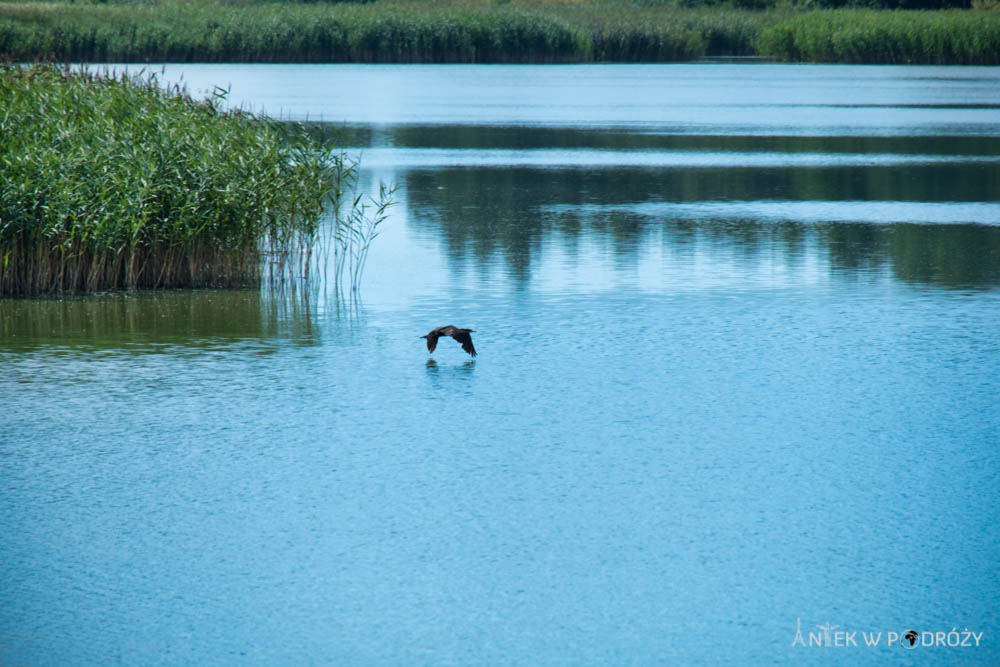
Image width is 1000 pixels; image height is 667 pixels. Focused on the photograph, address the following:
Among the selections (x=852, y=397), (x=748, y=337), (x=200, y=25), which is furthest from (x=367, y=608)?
(x=200, y=25)

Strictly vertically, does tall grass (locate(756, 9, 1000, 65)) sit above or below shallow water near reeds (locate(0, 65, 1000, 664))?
above

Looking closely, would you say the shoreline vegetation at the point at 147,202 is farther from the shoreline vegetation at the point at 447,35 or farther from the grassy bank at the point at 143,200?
the shoreline vegetation at the point at 447,35

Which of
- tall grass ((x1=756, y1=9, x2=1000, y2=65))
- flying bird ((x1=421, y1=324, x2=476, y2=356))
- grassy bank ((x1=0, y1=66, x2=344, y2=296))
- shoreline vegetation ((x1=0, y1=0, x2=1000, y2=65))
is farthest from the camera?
tall grass ((x1=756, y1=9, x2=1000, y2=65))

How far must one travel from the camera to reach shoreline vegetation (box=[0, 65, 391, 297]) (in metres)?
8.21

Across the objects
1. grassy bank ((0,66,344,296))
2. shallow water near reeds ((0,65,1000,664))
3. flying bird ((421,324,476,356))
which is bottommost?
shallow water near reeds ((0,65,1000,664))

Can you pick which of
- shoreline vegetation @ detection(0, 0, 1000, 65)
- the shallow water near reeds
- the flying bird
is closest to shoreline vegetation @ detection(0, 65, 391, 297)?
the shallow water near reeds

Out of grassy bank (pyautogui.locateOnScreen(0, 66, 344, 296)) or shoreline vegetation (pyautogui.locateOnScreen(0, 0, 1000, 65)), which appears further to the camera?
shoreline vegetation (pyautogui.locateOnScreen(0, 0, 1000, 65))

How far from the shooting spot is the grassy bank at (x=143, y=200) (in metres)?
8.21

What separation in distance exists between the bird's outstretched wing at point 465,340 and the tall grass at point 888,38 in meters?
33.2

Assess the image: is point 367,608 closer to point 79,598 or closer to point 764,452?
point 79,598

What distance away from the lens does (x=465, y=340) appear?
6488mm

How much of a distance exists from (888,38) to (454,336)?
34.8 metres

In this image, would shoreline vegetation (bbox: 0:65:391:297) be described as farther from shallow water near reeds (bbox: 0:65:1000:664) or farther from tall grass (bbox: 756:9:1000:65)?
tall grass (bbox: 756:9:1000:65)

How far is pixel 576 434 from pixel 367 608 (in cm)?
183
